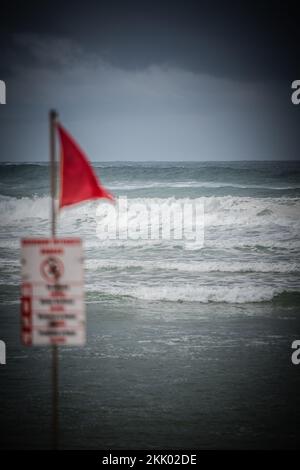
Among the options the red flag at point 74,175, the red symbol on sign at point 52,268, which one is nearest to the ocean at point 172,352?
the red symbol on sign at point 52,268

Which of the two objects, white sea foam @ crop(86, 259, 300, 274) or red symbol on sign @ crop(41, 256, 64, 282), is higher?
white sea foam @ crop(86, 259, 300, 274)

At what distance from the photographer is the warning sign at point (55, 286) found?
150 inches

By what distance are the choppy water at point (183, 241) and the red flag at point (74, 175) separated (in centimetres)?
621

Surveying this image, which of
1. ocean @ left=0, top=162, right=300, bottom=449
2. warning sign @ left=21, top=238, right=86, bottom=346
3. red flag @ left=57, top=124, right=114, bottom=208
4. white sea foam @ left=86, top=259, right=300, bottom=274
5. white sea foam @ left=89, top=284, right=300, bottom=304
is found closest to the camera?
warning sign @ left=21, top=238, right=86, bottom=346

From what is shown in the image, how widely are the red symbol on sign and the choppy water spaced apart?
636 centimetres

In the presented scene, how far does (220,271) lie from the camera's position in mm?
12578

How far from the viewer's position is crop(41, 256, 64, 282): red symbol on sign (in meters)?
3.82

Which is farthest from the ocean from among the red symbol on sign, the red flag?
the red flag

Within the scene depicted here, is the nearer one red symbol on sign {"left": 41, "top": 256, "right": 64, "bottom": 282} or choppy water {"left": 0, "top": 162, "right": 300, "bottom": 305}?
red symbol on sign {"left": 41, "top": 256, "right": 64, "bottom": 282}

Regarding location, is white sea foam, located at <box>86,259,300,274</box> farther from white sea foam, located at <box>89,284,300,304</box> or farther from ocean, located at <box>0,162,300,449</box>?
white sea foam, located at <box>89,284,300,304</box>

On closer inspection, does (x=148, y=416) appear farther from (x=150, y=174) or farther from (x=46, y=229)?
(x=150, y=174)

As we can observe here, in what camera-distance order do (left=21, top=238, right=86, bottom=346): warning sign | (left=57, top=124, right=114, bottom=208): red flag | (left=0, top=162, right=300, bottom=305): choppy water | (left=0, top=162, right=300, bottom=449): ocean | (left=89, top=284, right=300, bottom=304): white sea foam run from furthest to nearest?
(left=0, top=162, right=300, bottom=305): choppy water < (left=89, top=284, right=300, bottom=304): white sea foam < (left=0, top=162, right=300, bottom=449): ocean < (left=57, top=124, right=114, bottom=208): red flag < (left=21, top=238, right=86, bottom=346): warning sign

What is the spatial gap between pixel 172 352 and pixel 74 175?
3951mm

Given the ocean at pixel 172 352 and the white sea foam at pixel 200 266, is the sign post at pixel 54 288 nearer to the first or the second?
the ocean at pixel 172 352
